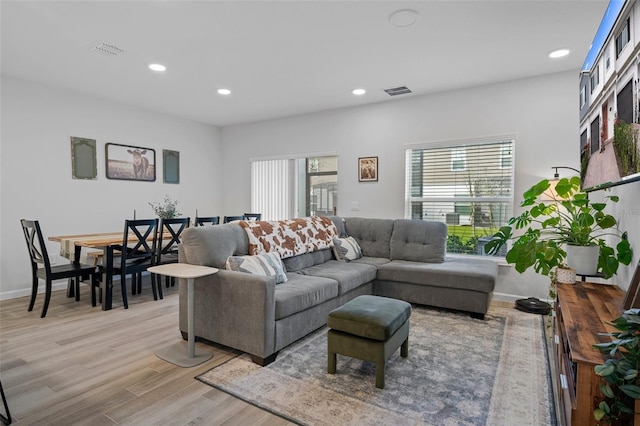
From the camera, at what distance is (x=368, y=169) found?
490 centimetres

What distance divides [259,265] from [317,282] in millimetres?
535

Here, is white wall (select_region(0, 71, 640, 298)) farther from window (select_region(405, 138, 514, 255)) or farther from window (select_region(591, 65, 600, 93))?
window (select_region(591, 65, 600, 93))

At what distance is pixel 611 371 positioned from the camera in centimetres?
99

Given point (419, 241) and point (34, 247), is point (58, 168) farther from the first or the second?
point (419, 241)

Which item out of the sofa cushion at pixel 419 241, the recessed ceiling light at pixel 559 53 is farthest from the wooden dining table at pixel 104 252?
the recessed ceiling light at pixel 559 53

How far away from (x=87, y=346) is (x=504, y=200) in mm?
4448

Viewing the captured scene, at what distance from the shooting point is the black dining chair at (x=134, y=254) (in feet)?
12.0

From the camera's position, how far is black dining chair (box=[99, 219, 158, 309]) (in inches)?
144

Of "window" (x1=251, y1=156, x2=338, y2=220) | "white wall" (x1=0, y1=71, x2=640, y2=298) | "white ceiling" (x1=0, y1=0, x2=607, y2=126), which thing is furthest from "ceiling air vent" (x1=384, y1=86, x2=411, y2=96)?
"window" (x1=251, y1=156, x2=338, y2=220)

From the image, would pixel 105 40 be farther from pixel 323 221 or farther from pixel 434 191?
pixel 434 191

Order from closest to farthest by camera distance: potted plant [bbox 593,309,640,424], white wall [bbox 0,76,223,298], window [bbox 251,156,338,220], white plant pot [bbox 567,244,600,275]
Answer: potted plant [bbox 593,309,640,424] < white plant pot [bbox 567,244,600,275] < white wall [bbox 0,76,223,298] < window [bbox 251,156,338,220]

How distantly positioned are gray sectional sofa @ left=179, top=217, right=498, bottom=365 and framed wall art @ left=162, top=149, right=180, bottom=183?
2994 millimetres

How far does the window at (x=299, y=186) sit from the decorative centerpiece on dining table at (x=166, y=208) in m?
1.50

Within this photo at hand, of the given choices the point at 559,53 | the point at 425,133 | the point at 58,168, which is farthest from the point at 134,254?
the point at 559,53
